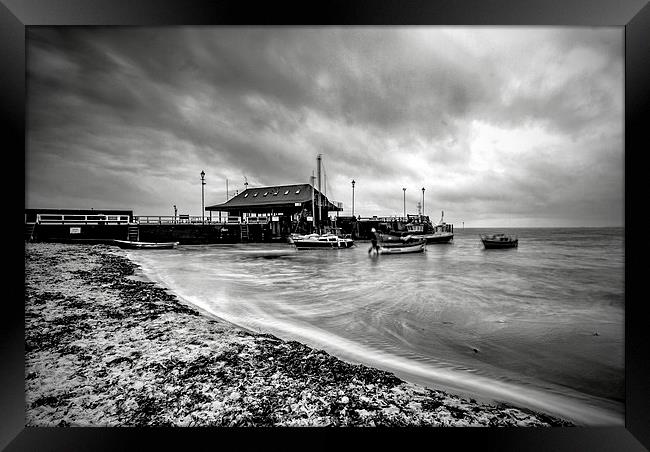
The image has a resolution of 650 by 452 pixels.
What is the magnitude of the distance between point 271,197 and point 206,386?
18.4 meters

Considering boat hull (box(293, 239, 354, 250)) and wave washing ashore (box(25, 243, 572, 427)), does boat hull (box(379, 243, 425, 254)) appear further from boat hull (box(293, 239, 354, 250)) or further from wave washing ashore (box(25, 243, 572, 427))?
wave washing ashore (box(25, 243, 572, 427))

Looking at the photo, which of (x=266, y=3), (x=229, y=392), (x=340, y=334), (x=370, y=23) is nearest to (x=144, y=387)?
(x=229, y=392)

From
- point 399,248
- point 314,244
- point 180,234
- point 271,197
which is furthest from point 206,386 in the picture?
point 180,234

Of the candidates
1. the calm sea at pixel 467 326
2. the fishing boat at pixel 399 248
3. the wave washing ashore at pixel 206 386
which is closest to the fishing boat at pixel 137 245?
the calm sea at pixel 467 326

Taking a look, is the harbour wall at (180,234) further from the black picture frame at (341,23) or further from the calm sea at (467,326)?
the black picture frame at (341,23)

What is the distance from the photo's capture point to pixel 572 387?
2.67 metres

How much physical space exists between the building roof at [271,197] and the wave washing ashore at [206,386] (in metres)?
15.1

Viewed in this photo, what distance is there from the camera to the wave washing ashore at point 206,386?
5.88ft

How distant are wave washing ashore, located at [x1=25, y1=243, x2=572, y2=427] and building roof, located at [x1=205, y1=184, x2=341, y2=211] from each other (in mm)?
15144

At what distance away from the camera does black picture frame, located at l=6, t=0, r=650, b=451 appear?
61.5 inches

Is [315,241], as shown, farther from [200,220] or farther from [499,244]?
[499,244]

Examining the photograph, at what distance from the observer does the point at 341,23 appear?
5.52 feet
